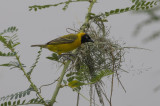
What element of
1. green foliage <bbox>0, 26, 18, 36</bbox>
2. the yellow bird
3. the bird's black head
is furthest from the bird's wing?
green foliage <bbox>0, 26, 18, 36</bbox>

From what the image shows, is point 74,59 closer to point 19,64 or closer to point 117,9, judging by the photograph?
point 117,9

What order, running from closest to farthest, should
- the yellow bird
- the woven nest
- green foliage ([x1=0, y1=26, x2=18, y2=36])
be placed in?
green foliage ([x1=0, y1=26, x2=18, y2=36]) → the woven nest → the yellow bird

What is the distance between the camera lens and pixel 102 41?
1414mm

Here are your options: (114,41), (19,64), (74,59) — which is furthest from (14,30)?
(114,41)

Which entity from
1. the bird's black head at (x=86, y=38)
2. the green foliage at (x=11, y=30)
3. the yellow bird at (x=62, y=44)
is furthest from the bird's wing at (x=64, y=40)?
the green foliage at (x=11, y=30)

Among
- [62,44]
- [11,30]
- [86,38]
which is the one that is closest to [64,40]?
[62,44]

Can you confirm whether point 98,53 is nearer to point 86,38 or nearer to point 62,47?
point 86,38

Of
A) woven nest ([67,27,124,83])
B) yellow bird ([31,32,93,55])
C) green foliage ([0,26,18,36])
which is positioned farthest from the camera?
yellow bird ([31,32,93,55])

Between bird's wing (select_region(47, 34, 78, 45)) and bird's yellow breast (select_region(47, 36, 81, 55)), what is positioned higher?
bird's wing (select_region(47, 34, 78, 45))

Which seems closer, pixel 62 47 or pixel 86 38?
pixel 86 38

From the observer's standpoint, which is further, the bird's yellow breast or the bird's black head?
the bird's yellow breast

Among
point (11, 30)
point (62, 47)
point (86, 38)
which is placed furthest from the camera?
point (62, 47)

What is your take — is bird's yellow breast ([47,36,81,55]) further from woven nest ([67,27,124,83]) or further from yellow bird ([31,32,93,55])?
woven nest ([67,27,124,83])

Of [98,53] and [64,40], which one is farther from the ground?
[64,40]
